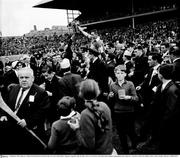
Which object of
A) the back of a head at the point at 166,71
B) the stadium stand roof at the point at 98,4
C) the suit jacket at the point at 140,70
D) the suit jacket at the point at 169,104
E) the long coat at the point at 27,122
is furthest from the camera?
the stadium stand roof at the point at 98,4

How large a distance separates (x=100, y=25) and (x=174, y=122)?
751 inches

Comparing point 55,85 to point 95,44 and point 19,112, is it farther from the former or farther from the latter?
point 19,112

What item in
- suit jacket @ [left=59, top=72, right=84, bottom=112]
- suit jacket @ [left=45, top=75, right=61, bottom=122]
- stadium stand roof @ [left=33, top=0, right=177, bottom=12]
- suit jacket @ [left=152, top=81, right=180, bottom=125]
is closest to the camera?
suit jacket @ [left=152, top=81, right=180, bottom=125]

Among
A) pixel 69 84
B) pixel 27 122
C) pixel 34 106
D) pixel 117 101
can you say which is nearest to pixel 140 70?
pixel 117 101

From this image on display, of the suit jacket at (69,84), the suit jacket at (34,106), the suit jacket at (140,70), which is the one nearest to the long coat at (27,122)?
the suit jacket at (34,106)

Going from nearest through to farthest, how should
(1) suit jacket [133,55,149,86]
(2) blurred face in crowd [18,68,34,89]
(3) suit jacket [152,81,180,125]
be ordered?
(3) suit jacket [152,81,180,125]
(2) blurred face in crowd [18,68,34,89]
(1) suit jacket [133,55,149,86]

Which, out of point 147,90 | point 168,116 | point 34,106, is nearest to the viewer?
point 168,116

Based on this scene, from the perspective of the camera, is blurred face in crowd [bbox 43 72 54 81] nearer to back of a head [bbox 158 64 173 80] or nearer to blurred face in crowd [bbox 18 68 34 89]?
blurred face in crowd [bbox 18 68 34 89]

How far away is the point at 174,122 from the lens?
255 centimetres

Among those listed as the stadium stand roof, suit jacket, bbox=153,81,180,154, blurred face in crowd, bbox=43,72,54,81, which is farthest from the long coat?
the stadium stand roof

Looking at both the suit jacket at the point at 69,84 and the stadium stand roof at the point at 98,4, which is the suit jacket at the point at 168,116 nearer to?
the suit jacket at the point at 69,84

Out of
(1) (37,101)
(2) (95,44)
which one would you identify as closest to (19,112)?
(1) (37,101)

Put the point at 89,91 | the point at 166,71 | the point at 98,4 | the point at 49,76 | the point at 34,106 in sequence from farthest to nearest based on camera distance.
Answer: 1. the point at 98,4
2. the point at 49,76
3. the point at 34,106
4. the point at 166,71
5. the point at 89,91

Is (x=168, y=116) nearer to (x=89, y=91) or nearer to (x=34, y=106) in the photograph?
(x=89, y=91)
